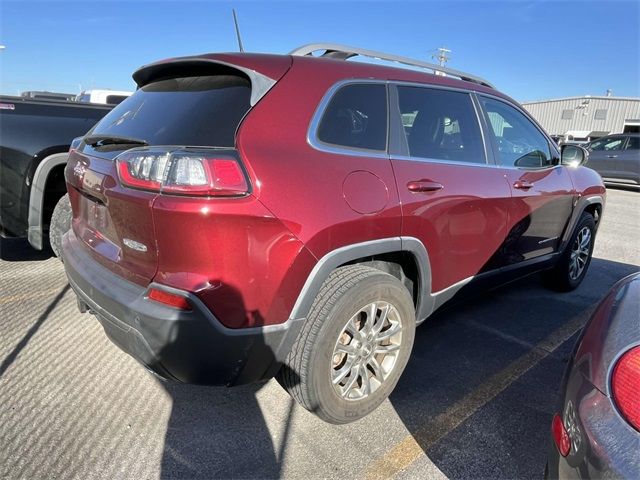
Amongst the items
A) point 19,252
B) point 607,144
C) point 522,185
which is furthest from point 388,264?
point 607,144

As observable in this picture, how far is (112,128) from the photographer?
2.48 meters

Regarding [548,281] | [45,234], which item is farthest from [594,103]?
[45,234]

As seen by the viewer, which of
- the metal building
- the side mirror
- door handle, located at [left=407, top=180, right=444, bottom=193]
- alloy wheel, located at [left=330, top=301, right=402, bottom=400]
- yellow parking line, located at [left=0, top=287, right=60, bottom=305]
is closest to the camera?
alloy wheel, located at [left=330, top=301, right=402, bottom=400]

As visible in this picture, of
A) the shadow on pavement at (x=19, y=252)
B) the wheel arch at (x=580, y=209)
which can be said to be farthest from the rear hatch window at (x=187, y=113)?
the wheel arch at (x=580, y=209)

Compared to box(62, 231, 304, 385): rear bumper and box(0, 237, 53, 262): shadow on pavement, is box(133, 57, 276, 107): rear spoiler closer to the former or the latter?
box(62, 231, 304, 385): rear bumper

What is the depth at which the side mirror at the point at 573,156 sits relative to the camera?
160 inches

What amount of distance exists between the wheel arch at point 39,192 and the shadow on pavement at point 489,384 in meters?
3.32

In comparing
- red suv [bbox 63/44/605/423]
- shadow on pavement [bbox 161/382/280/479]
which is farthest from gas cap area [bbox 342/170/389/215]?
shadow on pavement [bbox 161/382/280/479]

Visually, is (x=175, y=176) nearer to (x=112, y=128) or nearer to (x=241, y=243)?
(x=241, y=243)

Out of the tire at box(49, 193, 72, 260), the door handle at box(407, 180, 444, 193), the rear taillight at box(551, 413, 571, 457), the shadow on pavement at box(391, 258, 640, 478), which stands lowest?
the shadow on pavement at box(391, 258, 640, 478)

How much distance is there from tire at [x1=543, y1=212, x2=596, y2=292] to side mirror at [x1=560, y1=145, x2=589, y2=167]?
56 centimetres

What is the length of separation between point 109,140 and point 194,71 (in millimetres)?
560

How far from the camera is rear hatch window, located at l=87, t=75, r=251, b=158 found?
79.4 inches

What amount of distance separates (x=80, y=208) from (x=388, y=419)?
2.08 metres
